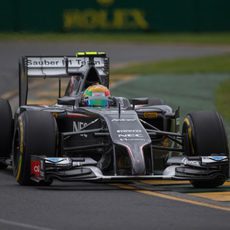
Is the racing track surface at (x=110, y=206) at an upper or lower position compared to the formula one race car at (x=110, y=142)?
lower

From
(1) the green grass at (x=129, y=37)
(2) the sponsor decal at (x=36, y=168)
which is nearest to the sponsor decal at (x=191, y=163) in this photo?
(2) the sponsor decal at (x=36, y=168)

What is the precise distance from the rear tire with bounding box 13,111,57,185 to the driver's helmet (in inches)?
43.6

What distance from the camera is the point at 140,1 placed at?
134ft

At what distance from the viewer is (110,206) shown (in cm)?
1111

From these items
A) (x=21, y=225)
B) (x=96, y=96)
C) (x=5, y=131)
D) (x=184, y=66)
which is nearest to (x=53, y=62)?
(x=5, y=131)

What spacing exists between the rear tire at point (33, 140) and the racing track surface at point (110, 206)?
194 millimetres

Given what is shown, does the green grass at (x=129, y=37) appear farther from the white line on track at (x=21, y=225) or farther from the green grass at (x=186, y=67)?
the white line on track at (x=21, y=225)

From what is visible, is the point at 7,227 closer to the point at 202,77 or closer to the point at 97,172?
the point at 97,172

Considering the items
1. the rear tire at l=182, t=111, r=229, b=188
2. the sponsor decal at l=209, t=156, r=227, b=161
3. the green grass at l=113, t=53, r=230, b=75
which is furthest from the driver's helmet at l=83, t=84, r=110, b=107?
the green grass at l=113, t=53, r=230, b=75

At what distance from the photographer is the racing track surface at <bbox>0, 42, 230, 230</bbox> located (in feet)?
33.2

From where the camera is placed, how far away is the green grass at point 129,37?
3860 centimetres

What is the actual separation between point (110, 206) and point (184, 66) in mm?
19959

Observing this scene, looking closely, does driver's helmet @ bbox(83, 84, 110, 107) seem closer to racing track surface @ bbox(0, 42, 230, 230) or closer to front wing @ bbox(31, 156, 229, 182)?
racing track surface @ bbox(0, 42, 230, 230)

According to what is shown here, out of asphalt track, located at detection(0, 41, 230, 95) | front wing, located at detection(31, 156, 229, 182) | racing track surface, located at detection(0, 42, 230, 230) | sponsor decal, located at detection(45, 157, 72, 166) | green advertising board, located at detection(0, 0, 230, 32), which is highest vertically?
green advertising board, located at detection(0, 0, 230, 32)
